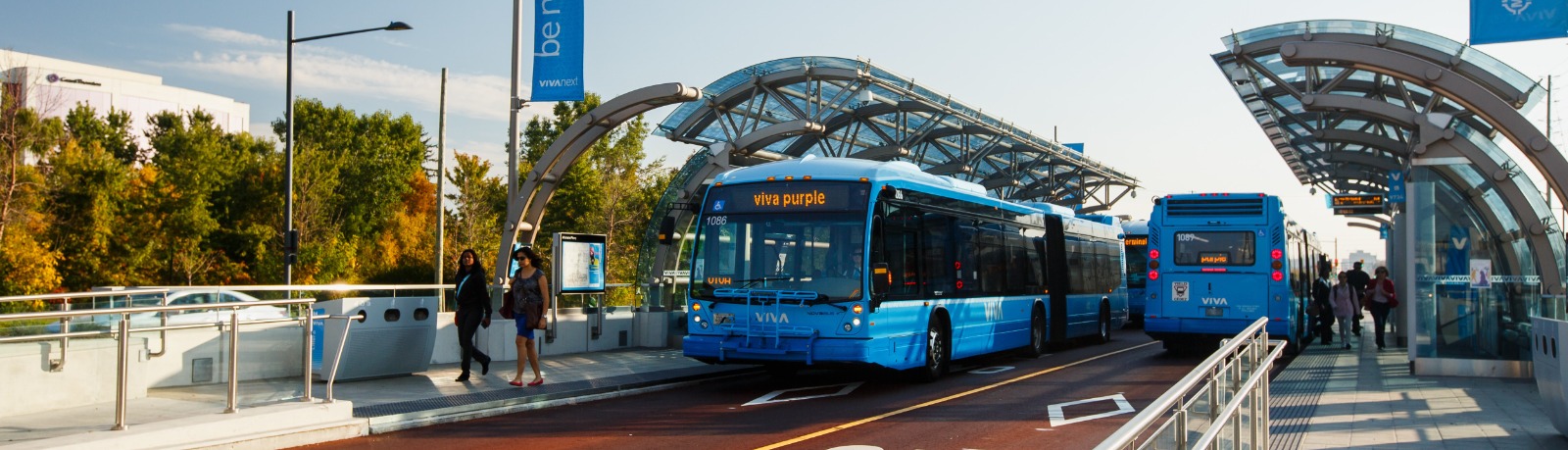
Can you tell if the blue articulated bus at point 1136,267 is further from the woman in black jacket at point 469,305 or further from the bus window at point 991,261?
the woman in black jacket at point 469,305

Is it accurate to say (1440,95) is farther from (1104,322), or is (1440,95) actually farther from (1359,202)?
(1359,202)

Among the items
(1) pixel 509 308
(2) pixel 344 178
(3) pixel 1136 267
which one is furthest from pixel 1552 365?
(2) pixel 344 178

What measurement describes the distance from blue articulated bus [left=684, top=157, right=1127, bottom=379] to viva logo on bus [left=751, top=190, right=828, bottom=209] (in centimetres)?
1

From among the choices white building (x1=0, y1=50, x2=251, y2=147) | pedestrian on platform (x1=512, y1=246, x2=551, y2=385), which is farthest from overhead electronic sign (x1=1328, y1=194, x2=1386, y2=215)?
white building (x1=0, y1=50, x2=251, y2=147)

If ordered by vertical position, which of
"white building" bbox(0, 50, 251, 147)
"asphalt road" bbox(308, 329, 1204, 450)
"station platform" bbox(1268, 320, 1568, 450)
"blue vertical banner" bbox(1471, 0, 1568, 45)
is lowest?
"asphalt road" bbox(308, 329, 1204, 450)

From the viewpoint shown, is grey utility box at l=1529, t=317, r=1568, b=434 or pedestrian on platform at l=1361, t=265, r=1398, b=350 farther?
pedestrian on platform at l=1361, t=265, r=1398, b=350

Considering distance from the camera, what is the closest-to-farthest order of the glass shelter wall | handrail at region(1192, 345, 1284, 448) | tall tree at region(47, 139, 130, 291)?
handrail at region(1192, 345, 1284, 448)
the glass shelter wall
tall tree at region(47, 139, 130, 291)

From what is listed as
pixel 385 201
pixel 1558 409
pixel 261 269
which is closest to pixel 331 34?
pixel 1558 409

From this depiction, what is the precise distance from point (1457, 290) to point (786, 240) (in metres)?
9.24

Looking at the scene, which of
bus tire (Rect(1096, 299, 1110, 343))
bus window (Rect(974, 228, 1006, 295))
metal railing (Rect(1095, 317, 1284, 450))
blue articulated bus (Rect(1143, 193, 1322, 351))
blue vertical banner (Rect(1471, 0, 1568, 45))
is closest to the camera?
metal railing (Rect(1095, 317, 1284, 450))

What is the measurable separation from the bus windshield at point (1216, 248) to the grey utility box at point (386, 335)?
1219cm

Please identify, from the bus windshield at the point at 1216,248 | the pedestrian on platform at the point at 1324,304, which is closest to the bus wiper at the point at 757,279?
the bus windshield at the point at 1216,248

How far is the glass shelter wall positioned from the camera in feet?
55.0

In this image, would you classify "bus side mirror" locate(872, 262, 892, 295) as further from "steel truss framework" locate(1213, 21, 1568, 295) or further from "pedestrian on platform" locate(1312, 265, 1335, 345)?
"pedestrian on platform" locate(1312, 265, 1335, 345)
